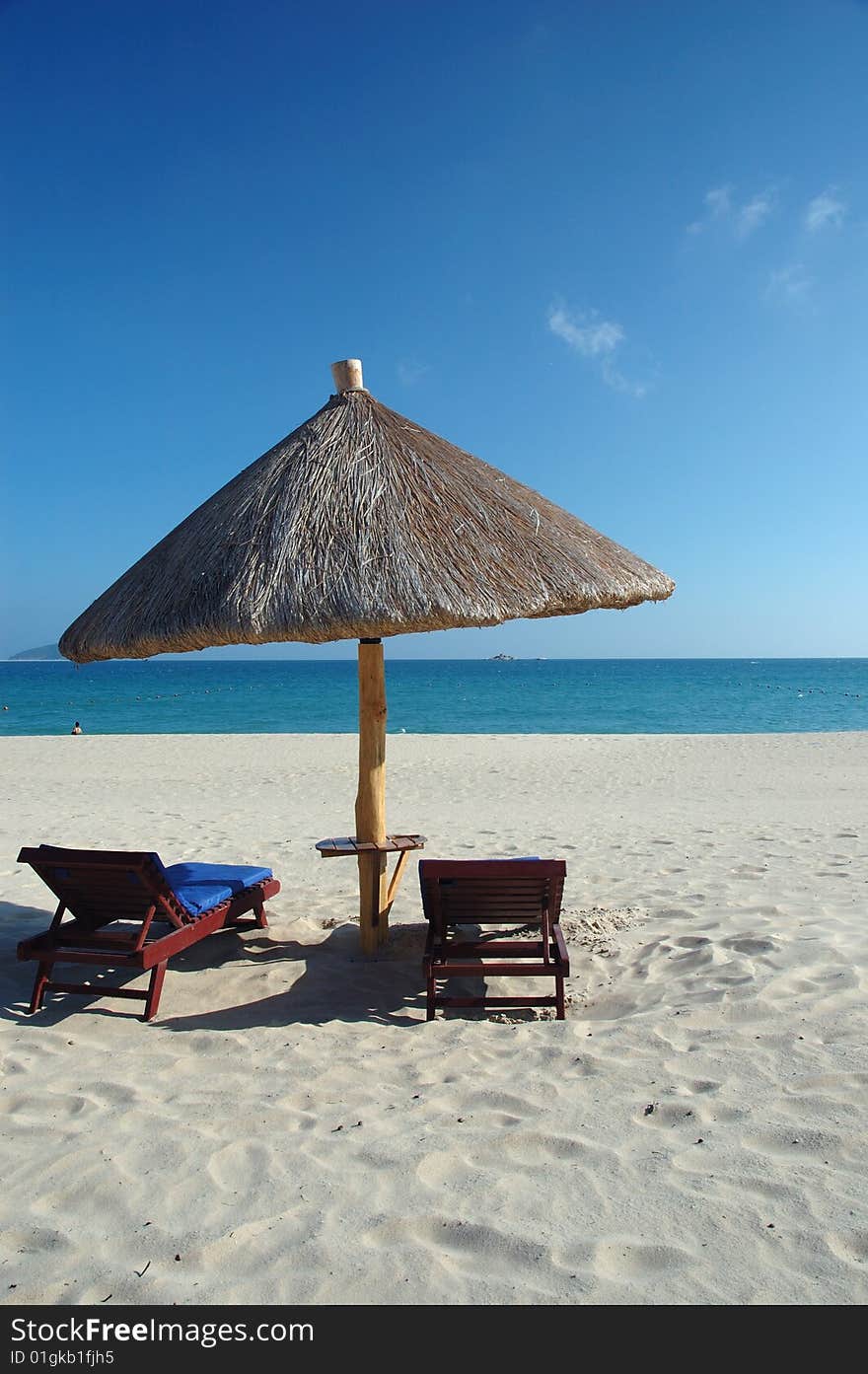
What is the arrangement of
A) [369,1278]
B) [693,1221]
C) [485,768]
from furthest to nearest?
[485,768], [693,1221], [369,1278]

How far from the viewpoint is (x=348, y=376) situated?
16.7 ft

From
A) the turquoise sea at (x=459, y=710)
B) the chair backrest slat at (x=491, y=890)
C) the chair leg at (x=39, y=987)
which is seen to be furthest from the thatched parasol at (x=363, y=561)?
the turquoise sea at (x=459, y=710)

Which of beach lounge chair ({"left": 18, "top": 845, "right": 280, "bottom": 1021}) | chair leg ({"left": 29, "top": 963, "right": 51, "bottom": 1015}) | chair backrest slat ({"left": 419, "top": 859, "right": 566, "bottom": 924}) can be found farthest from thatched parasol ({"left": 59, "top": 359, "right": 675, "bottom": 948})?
chair leg ({"left": 29, "top": 963, "right": 51, "bottom": 1015})

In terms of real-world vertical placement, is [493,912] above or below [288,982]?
above

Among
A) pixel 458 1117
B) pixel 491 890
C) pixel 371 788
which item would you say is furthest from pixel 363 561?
pixel 458 1117

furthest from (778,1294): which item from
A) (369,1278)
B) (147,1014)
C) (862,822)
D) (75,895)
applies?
(862,822)

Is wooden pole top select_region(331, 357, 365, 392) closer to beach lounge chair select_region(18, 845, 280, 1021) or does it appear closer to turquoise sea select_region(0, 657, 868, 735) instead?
beach lounge chair select_region(18, 845, 280, 1021)

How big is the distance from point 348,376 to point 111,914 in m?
3.18

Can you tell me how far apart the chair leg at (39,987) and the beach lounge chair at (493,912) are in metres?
1.82

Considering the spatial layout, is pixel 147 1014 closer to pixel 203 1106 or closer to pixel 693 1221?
pixel 203 1106

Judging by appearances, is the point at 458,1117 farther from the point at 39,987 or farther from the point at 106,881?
the point at 39,987

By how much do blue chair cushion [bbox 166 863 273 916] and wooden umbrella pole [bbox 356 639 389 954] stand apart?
73cm

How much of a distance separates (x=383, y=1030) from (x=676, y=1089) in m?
1.31
